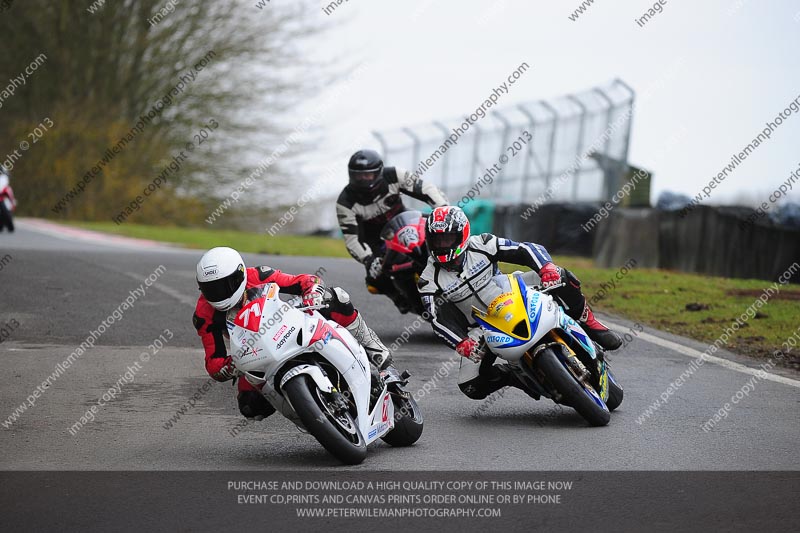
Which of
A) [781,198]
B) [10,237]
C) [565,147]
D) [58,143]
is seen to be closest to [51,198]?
[58,143]

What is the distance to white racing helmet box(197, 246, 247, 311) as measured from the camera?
6749 mm

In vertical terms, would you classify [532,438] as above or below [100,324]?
above

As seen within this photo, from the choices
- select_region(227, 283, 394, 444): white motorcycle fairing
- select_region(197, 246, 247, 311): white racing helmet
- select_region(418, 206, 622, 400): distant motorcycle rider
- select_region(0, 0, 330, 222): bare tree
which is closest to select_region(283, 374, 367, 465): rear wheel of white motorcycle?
select_region(227, 283, 394, 444): white motorcycle fairing

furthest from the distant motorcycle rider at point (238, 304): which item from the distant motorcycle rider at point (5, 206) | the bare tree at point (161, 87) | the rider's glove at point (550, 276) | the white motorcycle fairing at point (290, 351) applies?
the bare tree at point (161, 87)

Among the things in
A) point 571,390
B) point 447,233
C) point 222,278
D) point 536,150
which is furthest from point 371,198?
point 536,150

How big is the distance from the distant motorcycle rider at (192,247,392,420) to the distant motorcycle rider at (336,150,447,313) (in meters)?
4.51

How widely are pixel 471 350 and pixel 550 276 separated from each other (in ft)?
2.91

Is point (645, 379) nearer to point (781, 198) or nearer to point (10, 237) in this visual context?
point (781, 198)

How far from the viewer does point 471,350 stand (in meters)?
7.91

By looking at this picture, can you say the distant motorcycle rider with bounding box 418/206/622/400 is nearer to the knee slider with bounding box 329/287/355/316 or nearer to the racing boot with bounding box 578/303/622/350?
the racing boot with bounding box 578/303/622/350

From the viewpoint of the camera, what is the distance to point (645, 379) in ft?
31.8

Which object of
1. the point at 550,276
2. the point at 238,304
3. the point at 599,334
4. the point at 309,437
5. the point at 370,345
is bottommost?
the point at 309,437

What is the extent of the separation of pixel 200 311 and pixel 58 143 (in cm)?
3186

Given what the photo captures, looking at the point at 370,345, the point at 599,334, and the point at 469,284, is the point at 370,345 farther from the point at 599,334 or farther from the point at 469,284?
the point at 599,334
